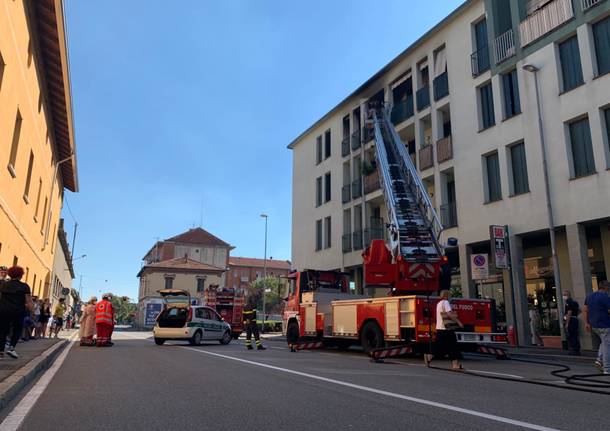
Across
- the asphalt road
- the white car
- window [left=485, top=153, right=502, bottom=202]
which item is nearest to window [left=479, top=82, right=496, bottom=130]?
window [left=485, top=153, right=502, bottom=202]

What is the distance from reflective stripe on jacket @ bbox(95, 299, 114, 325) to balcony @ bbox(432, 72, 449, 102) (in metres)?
17.0

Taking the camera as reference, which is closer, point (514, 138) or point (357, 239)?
point (514, 138)

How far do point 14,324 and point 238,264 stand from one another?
335 ft

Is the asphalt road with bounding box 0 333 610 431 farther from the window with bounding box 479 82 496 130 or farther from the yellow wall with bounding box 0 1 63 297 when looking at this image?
the window with bounding box 479 82 496 130

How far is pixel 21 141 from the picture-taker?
628 inches

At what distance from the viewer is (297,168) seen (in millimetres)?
37156

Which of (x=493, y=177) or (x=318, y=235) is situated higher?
(x=493, y=177)

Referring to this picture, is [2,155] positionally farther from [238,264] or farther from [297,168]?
[238,264]

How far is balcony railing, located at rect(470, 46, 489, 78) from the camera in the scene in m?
21.2

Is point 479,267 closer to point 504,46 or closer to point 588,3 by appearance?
point 504,46

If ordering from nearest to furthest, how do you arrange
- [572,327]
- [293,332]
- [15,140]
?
[572,327] < [15,140] < [293,332]

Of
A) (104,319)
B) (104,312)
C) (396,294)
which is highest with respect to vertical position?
(396,294)

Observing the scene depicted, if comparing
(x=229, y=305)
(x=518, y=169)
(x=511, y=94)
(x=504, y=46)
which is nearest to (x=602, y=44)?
(x=511, y=94)

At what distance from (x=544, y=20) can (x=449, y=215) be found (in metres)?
8.59
